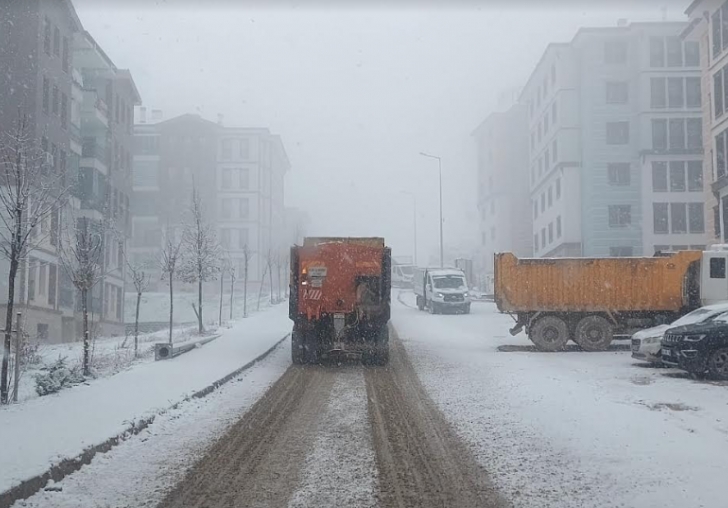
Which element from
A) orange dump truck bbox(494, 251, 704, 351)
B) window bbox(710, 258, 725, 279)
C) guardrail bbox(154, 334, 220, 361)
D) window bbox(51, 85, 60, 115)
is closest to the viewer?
guardrail bbox(154, 334, 220, 361)

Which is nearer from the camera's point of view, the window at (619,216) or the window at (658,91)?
the window at (658,91)

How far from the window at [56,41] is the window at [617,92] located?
122 ft

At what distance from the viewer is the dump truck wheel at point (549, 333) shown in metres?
22.3

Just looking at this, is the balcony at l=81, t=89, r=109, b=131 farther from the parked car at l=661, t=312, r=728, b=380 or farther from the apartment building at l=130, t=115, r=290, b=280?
the parked car at l=661, t=312, r=728, b=380

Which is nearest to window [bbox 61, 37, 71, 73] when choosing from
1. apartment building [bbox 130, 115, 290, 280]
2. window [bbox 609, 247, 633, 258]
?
window [bbox 609, 247, 633, 258]

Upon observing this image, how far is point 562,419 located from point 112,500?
239 inches

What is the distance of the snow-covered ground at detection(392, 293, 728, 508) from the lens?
669 cm

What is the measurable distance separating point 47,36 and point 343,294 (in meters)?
25.0

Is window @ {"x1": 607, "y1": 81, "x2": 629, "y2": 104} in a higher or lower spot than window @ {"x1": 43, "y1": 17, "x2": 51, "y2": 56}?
higher

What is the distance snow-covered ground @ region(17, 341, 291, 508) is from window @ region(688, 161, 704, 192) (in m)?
49.4

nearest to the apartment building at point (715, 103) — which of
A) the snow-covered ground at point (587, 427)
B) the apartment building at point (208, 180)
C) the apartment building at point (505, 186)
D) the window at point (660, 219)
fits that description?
the window at point (660, 219)

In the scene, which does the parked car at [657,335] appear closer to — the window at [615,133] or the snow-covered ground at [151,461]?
the snow-covered ground at [151,461]

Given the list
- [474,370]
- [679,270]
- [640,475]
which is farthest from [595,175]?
[640,475]

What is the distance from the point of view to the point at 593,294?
72.9ft
